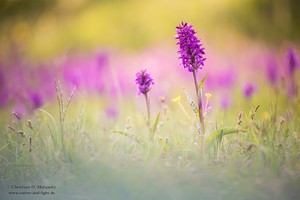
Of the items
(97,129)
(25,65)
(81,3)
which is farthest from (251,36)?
(97,129)

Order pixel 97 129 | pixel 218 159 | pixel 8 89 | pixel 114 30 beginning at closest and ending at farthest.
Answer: pixel 218 159, pixel 97 129, pixel 8 89, pixel 114 30

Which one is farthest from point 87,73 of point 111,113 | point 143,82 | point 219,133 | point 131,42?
point 219,133

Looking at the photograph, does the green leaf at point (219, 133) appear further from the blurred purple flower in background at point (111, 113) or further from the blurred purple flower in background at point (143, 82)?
the blurred purple flower in background at point (111, 113)

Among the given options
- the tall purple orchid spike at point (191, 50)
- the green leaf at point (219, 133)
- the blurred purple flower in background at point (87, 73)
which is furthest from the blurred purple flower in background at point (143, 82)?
the blurred purple flower in background at point (87, 73)

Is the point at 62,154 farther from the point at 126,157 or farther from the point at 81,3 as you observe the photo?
the point at 81,3

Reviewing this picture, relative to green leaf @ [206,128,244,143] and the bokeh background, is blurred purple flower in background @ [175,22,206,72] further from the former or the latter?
the bokeh background

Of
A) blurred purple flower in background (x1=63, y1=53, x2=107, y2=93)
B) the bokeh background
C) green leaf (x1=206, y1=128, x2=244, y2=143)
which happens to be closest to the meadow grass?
green leaf (x1=206, y1=128, x2=244, y2=143)
